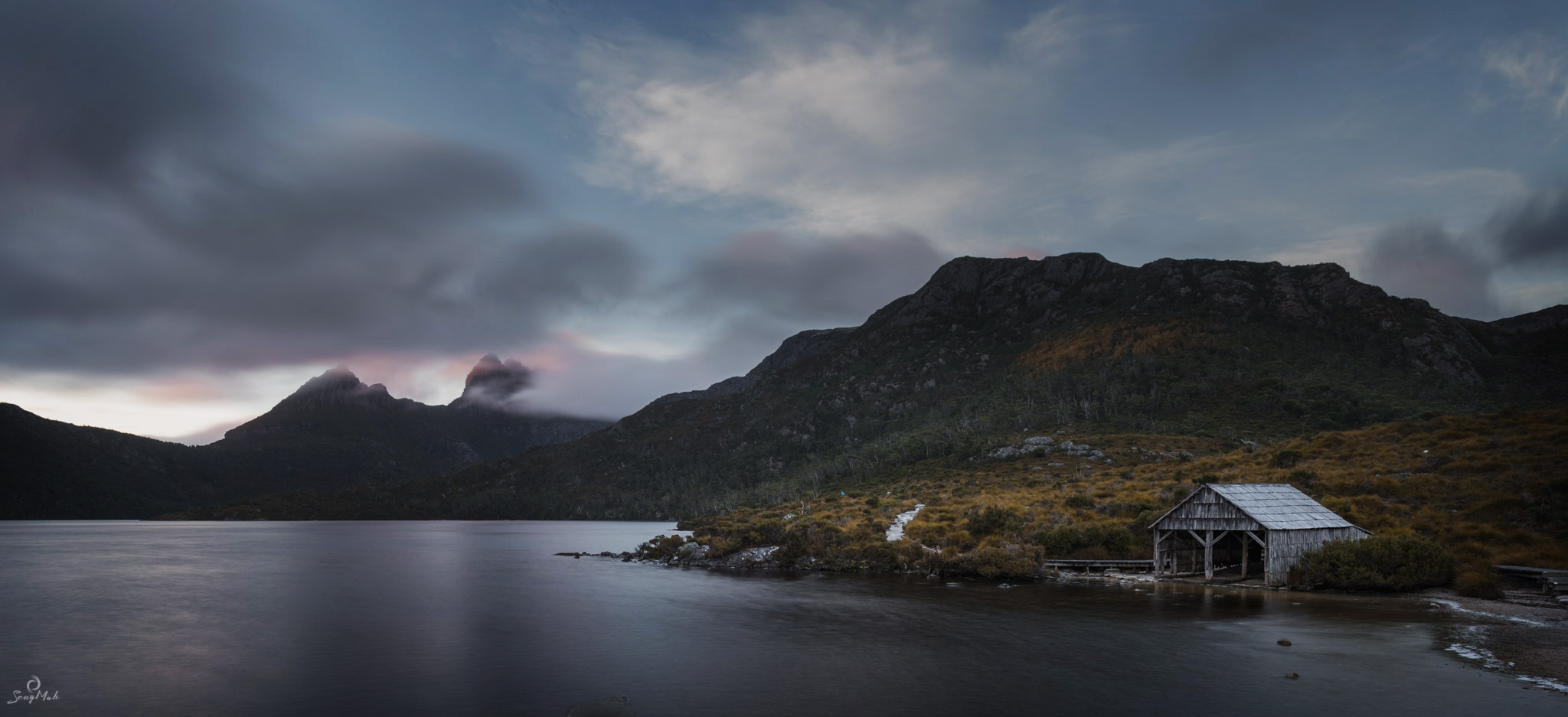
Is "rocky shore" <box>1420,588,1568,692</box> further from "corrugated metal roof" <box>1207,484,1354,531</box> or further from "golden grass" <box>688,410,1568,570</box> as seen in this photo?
"corrugated metal roof" <box>1207,484,1354,531</box>

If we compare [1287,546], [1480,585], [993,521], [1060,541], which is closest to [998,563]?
[1060,541]

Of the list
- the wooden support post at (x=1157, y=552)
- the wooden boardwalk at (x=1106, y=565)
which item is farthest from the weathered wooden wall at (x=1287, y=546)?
the wooden boardwalk at (x=1106, y=565)

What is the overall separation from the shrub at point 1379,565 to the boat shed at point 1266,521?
100cm

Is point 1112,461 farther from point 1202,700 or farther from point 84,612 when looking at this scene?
point 84,612

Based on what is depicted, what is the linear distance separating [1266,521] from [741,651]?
3076 centimetres

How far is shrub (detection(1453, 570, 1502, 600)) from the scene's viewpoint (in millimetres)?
39094

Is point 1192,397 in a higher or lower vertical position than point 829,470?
higher

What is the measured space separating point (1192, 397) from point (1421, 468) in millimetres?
95535

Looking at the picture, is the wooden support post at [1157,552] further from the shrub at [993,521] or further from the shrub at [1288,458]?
the shrub at [1288,458]

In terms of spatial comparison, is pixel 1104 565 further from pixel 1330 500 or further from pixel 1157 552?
pixel 1330 500

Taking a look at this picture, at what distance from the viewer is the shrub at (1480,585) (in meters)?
39.1

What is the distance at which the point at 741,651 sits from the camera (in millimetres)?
32438

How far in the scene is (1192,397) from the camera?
147750 millimetres

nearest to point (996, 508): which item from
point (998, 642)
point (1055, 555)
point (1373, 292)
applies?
point (1055, 555)
